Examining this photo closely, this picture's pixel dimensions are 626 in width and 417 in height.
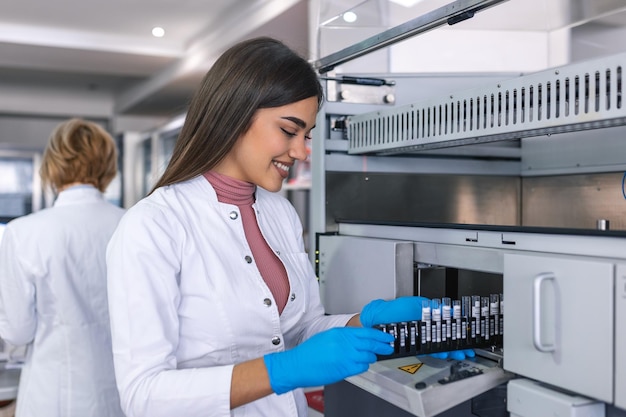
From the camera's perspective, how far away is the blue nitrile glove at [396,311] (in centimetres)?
113

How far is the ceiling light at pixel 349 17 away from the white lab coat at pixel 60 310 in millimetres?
1004

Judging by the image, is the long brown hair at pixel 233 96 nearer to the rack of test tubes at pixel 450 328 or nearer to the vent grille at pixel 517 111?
the vent grille at pixel 517 111

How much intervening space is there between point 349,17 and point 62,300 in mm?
1173

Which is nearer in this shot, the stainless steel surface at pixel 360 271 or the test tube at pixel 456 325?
the test tube at pixel 456 325

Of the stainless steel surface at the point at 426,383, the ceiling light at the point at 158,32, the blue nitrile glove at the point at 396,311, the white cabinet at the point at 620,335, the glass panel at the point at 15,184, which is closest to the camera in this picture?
the white cabinet at the point at 620,335

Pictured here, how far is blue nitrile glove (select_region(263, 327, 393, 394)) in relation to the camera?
3.06 ft

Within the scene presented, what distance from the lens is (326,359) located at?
937 mm

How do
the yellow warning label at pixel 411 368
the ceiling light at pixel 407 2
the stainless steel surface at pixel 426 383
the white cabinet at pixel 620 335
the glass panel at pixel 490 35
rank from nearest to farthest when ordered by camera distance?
the white cabinet at pixel 620 335 → the stainless steel surface at pixel 426 383 → the yellow warning label at pixel 411 368 → the ceiling light at pixel 407 2 → the glass panel at pixel 490 35

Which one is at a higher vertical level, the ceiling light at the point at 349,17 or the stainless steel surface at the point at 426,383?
the ceiling light at the point at 349,17

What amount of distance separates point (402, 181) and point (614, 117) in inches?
28.4

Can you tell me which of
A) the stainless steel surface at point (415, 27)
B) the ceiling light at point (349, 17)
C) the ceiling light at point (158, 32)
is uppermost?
the ceiling light at point (158, 32)

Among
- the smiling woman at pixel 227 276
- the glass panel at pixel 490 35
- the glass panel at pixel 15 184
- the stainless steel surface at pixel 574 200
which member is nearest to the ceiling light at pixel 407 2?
the glass panel at pixel 490 35

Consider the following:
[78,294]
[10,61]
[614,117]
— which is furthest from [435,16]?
[10,61]

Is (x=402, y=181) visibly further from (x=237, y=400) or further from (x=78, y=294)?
(x=78, y=294)
